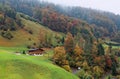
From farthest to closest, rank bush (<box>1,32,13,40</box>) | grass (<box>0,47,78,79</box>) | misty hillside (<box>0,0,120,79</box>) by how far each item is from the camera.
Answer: bush (<box>1,32,13,40</box>), misty hillside (<box>0,0,120,79</box>), grass (<box>0,47,78,79</box>)

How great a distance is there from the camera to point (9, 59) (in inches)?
2712

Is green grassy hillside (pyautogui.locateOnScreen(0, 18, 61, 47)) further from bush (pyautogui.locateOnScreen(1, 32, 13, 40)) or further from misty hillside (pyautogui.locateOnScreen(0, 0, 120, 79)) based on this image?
bush (pyautogui.locateOnScreen(1, 32, 13, 40))

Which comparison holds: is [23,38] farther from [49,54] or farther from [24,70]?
[24,70]

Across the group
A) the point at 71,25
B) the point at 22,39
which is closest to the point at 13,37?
the point at 22,39

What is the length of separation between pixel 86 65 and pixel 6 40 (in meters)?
46.9

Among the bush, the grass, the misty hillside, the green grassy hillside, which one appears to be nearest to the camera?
the grass

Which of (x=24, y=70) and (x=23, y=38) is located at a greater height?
(x=24, y=70)

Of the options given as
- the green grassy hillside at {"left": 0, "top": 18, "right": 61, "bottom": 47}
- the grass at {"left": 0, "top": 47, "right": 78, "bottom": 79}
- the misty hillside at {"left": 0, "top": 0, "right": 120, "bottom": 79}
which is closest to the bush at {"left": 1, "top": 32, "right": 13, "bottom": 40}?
the misty hillside at {"left": 0, "top": 0, "right": 120, "bottom": 79}

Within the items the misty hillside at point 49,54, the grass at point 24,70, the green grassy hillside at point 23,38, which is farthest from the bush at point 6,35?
the grass at point 24,70

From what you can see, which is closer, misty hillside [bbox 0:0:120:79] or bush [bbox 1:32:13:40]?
misty hillside [bbox 0:0:120:79]

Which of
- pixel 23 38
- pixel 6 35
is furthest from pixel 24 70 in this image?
pixel 23 38

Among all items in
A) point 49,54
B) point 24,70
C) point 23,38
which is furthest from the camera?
point 23,38

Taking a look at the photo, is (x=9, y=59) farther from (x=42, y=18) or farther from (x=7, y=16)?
(x=42, y=18)

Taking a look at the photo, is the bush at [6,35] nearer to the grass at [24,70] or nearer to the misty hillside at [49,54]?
the misty hillside at [49,54]
